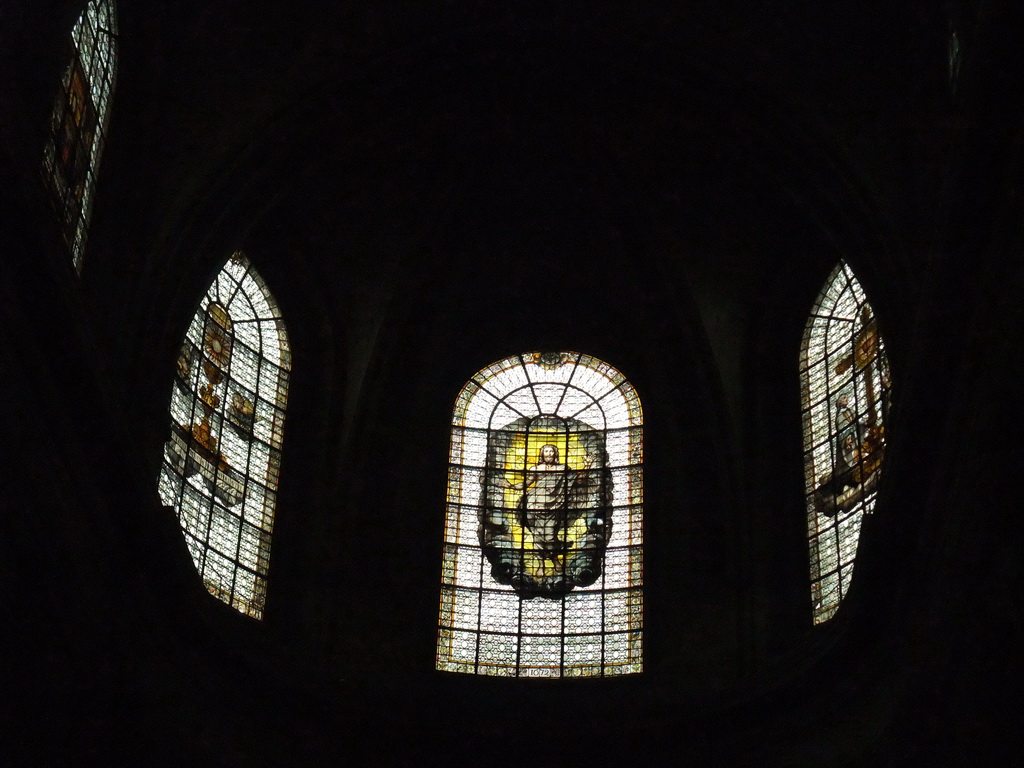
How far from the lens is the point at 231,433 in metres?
17.3

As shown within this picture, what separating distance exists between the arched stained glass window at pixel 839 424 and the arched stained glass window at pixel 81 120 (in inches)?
275

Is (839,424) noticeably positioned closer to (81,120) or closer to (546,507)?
(546,507)

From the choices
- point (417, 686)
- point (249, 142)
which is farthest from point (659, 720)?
point (249, 142)

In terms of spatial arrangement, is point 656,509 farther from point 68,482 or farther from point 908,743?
point 68,482

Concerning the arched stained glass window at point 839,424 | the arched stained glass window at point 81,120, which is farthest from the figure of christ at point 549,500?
the arched stained glass window at point 81,120

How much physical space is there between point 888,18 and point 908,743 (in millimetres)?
6127

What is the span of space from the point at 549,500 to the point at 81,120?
6473 mm

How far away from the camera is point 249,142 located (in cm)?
1622

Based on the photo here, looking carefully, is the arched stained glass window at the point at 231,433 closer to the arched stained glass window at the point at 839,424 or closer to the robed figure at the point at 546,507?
the robed figure at the point at 546,507

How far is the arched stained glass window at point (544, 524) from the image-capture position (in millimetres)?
17391

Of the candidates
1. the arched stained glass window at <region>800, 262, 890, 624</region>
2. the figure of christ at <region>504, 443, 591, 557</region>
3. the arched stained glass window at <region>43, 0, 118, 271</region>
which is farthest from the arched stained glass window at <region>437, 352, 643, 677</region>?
the arched stained glass window at <region>43, 0, 118, 271</region>

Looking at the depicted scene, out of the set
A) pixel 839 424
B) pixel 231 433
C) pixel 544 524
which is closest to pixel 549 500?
pixel 544 524

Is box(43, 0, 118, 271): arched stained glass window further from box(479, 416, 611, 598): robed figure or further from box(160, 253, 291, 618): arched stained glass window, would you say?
box(479, 416, 611, 598): robed figure

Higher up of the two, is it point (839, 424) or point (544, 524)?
point (839, 424)
